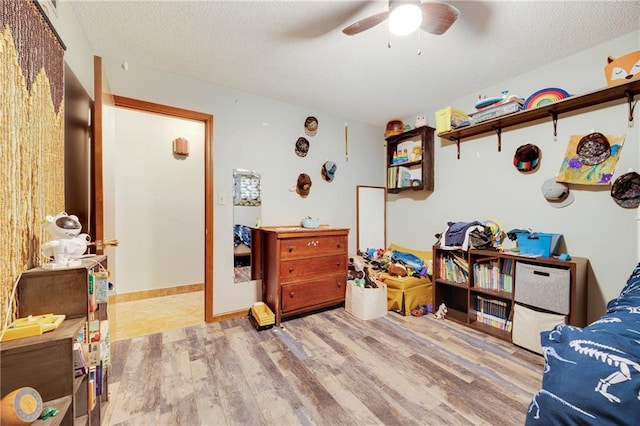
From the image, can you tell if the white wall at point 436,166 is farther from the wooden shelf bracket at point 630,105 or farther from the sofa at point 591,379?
the sofa at point 591,379

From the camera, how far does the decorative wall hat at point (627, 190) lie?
181cm

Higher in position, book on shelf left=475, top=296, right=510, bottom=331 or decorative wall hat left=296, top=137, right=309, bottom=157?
decorative wall hat left=296, top=137, right=309, bottom=157

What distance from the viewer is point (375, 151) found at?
373 cm

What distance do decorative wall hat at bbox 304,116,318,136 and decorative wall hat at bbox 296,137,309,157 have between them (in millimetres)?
125

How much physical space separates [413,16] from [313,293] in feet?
7.69

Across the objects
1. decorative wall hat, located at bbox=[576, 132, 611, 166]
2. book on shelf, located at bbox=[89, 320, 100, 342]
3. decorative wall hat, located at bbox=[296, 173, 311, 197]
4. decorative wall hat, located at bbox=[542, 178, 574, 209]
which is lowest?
book on shelf, located at bbox=[89, 320, 100, 342]

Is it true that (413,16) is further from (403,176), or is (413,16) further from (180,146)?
(180,146)

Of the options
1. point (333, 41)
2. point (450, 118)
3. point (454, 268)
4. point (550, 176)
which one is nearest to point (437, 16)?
point (333, 41)

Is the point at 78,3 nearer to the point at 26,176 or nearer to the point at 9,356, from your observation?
the point at 26,176

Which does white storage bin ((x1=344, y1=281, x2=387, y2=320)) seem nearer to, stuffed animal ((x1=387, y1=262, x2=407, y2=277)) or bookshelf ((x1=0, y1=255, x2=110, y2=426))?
stuffed animal ((x1=387, y1=262, x2=407, y2=277))

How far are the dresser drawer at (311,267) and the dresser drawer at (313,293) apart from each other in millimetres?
62

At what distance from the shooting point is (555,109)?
2.12 meters

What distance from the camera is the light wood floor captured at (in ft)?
4.49

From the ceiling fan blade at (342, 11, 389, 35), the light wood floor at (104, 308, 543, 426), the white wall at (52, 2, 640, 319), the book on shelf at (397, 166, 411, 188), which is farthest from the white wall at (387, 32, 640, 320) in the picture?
the ceiling fan blade at (342, 11, 389, 35)
